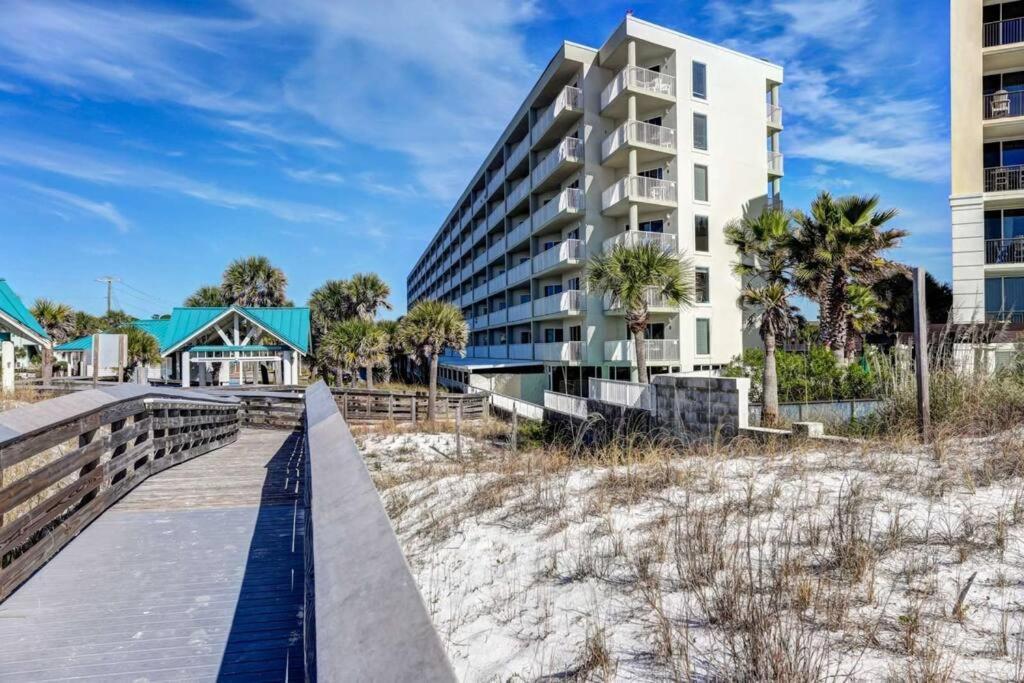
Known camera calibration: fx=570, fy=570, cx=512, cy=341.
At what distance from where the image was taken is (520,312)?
3841 cm

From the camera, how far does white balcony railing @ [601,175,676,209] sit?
1083 inches

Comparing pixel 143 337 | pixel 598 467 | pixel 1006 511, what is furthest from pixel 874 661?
pixel 143 337

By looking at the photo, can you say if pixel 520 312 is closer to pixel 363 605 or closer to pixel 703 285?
pixel 703 285

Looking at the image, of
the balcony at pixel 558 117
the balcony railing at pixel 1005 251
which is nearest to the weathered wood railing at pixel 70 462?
the balcony at pixel 558 117

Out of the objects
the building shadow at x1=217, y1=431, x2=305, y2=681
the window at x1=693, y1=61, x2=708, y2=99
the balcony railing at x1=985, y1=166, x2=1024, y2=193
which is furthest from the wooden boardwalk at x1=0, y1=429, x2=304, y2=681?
the window at x1=693, y1=61, x2=708, y2=99

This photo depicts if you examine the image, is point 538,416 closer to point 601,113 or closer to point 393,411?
point 393,411

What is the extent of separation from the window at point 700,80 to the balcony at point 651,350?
12956 mm

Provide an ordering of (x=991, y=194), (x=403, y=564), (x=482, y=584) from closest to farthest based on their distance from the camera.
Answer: (x=403, y=564)
(x=482, y=584)
(x=991, y=194)

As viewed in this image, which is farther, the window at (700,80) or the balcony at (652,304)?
the window at (700,80)

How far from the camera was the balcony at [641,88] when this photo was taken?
2741 centimetres

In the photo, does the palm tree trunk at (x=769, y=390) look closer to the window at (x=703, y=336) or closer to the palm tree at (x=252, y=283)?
the window at (x=703, y=336)

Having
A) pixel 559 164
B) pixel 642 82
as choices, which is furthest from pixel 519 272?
pixel 642 82

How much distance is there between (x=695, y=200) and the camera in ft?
94.7

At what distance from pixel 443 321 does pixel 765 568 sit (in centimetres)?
2711
